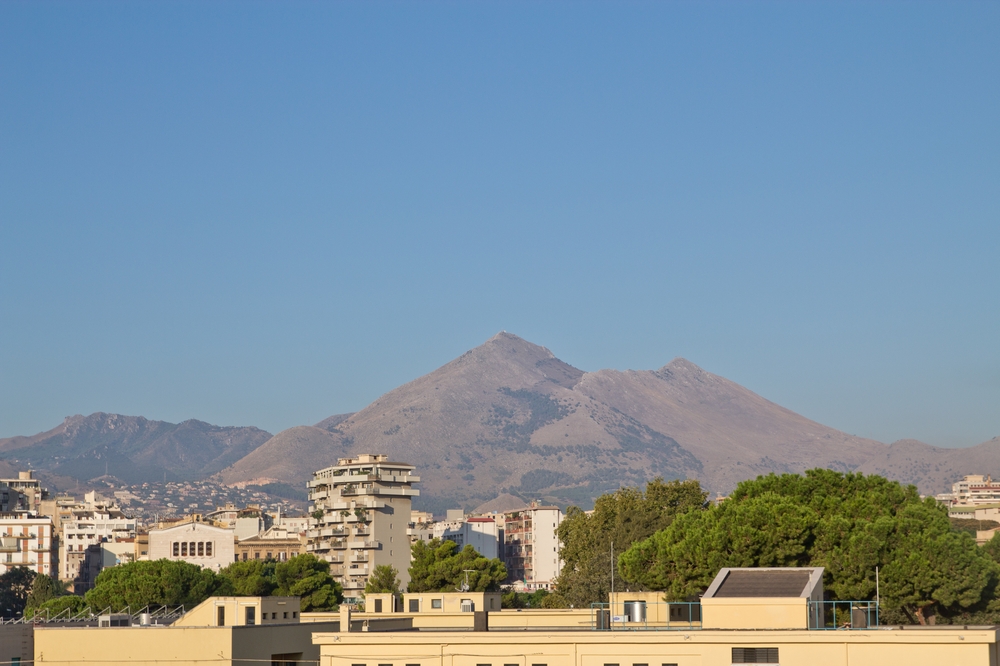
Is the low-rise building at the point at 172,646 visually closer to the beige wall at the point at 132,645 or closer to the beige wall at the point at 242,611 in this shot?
the beige wall at the point at 132,645

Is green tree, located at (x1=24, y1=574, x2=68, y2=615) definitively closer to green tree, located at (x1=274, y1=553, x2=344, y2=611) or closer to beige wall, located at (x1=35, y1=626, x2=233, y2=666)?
green tree, located at (x1=274, y1=553, x2=344, y2=611)

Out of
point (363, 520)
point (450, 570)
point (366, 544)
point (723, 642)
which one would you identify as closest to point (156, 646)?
point (723, 642)

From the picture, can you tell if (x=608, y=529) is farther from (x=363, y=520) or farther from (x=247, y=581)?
(x=363, y=520)

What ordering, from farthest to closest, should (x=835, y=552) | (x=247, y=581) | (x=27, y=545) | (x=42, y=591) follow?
(x=27, y=545) < (x=42, y=591) < (x=247, y=581) < (x=835, y=552)

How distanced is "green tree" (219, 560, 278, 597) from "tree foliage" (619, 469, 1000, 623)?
6537 cm

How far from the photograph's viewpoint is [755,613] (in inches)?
1339

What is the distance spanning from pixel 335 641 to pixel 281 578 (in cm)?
9690

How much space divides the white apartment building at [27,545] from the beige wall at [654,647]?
546 ft

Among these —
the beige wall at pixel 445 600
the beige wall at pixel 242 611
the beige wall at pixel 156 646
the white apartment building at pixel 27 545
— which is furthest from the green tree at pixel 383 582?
the beige wall at pixel 156 646

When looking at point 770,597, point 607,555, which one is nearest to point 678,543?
point 770,597

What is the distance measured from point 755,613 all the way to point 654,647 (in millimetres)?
3371

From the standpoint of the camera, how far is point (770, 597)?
34.6 meters

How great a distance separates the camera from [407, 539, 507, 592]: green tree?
120 m

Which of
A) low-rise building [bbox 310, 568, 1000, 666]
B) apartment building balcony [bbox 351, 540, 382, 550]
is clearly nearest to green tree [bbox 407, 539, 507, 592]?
apartment building balcony [bbox 351, 540, 382, 550]
